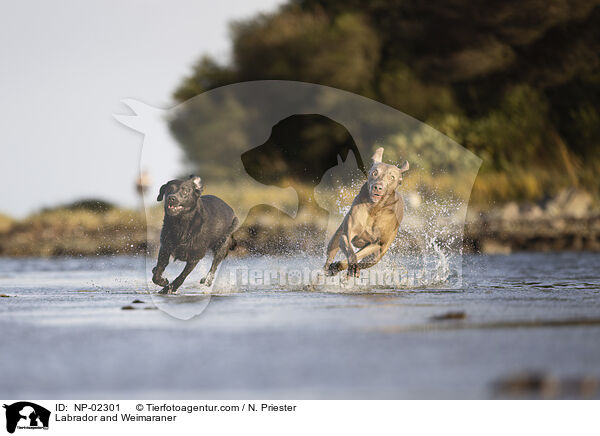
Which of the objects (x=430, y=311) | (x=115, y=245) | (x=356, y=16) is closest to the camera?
(x=430, y=311)

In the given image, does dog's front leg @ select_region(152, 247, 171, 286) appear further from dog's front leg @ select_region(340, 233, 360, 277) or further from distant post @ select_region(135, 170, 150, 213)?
dog's front leg @ select_region(340, 233, 360, 277)

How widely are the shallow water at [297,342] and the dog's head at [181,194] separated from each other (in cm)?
80

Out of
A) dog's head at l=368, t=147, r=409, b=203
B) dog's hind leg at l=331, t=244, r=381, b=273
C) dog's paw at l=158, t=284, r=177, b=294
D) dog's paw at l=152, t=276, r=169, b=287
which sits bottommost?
dog's paw at l=158, t=284, r=177, b=294

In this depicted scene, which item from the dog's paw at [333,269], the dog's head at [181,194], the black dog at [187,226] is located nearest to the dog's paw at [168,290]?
the black dog at [187,226]

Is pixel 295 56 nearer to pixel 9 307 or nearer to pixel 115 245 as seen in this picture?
pixel 115 245

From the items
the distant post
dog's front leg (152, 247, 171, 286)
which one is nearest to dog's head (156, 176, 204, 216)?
the distant post

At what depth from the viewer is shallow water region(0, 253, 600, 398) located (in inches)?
183

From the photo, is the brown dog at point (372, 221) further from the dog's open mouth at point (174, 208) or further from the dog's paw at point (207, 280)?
the dog's open mouth at point (174, 208)

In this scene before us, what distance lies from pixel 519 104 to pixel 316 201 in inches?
811

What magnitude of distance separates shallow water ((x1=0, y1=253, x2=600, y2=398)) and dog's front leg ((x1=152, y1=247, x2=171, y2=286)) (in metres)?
0.38

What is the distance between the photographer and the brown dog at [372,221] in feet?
30.0

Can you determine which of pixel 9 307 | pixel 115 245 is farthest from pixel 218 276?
pixel 115 245
